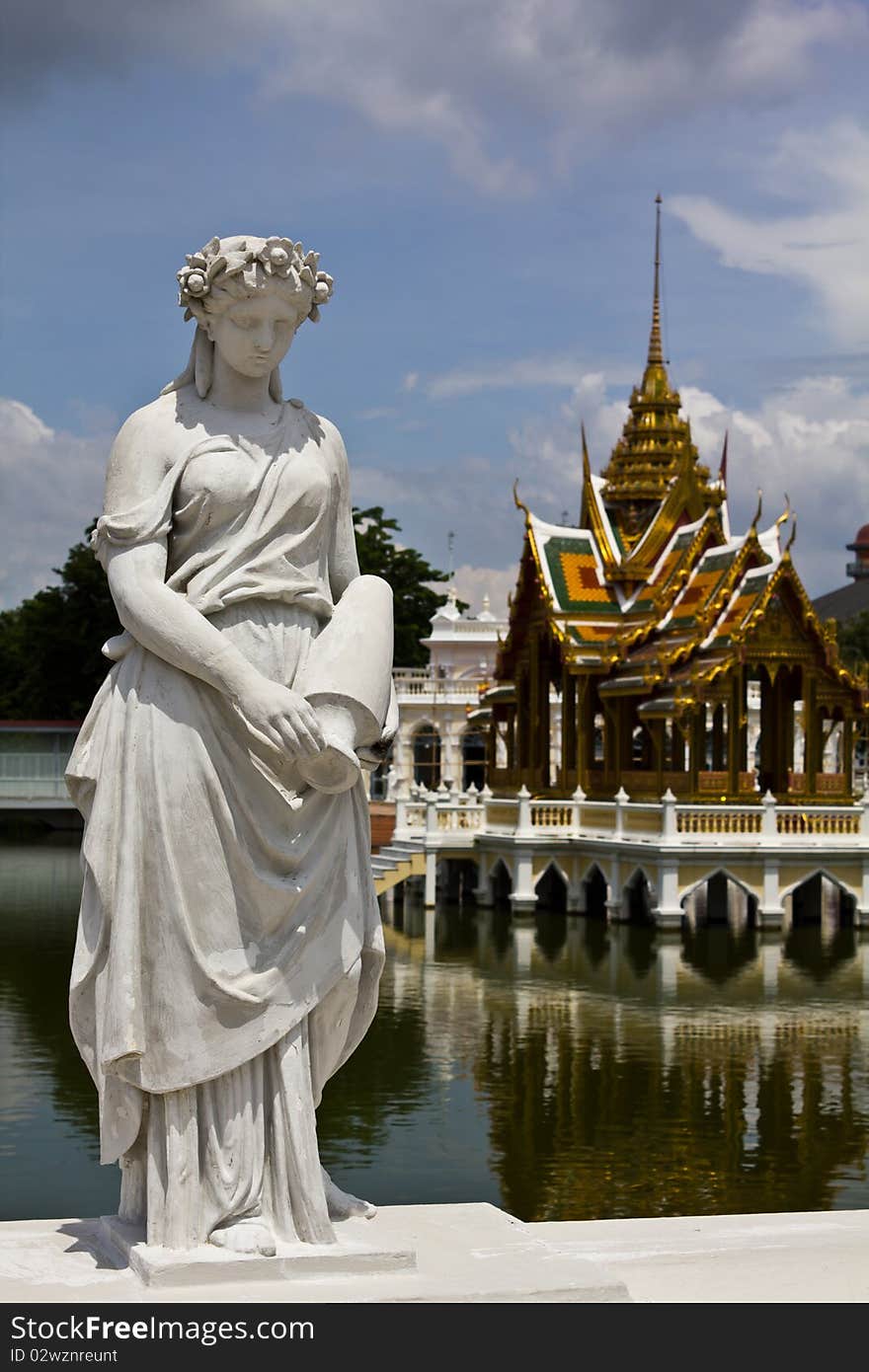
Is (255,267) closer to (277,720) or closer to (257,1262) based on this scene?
(277,720)

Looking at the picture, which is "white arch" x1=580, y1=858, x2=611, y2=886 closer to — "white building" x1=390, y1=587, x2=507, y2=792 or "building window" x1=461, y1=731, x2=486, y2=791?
"white building" x1=390, y1=587, x2=507, y2=792

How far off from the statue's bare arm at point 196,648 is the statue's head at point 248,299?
Result: 516 mm

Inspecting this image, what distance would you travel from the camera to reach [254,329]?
15.2ft

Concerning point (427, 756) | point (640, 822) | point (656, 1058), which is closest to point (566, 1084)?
point (656, 1058)

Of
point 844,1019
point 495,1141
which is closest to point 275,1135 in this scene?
point 495,1141

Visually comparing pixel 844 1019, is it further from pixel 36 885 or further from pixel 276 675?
pixel 36 885

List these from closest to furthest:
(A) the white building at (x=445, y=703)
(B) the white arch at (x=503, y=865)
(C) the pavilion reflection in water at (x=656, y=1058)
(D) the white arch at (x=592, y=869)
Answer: (C) the pavilion reflection in water at (x=656, y=1058)
(D) the white arch at (x=592, y=869)
(B) the white arch at (x=503, y=865)
(A) the white building at (x=445, y=703)

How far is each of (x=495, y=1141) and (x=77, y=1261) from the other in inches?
267

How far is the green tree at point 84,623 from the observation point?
1768 inches

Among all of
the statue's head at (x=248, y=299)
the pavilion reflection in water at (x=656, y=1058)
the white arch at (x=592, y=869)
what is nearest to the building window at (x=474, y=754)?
the white arch at (x=592, y=869)

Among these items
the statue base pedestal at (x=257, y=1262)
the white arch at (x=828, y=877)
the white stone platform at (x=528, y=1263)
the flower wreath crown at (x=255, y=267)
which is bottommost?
the white stone platform at (x=528, y=1263)

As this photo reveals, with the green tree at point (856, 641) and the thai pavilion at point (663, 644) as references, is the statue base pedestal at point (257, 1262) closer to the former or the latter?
the thai pavilion at point (663, 644)

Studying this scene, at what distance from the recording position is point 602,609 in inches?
1077

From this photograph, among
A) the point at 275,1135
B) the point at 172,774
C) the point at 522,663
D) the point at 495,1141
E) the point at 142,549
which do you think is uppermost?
the point at 522,663
